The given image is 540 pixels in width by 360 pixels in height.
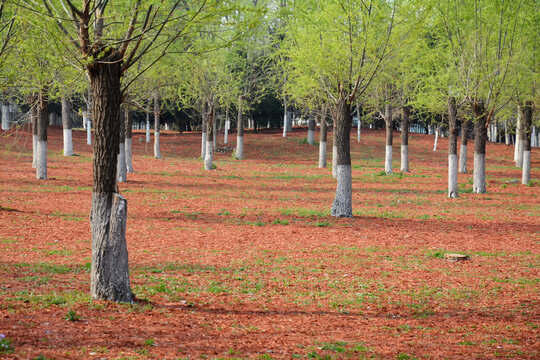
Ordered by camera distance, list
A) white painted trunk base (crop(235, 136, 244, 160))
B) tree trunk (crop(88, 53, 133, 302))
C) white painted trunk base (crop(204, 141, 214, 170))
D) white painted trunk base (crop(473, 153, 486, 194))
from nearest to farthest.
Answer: tree trunk (crop(88, 53, 133, 302)) → white painted trunk base (crop(473, 153, 486, 194)) → white painted trunk base (crop(204, 141, 214, 170)) → white painted trunk base (crop(235, 136, 244, 160))

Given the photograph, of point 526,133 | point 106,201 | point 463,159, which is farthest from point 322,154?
point 106,201

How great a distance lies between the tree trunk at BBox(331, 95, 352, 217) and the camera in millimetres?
16266

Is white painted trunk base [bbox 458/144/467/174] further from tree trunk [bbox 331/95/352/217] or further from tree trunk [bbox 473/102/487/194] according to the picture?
tree trunk [bbox 331/95/352/217]

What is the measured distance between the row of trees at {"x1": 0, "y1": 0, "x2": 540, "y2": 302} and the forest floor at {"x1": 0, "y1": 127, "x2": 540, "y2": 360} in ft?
3.71

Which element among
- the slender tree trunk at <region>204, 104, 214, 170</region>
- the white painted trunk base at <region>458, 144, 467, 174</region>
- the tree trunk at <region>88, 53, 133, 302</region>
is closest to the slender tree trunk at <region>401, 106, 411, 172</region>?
the white painted trunk base at <region>458, 144, 467, 174</region>

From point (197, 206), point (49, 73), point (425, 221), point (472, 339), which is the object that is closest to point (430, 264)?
point (472, 339)

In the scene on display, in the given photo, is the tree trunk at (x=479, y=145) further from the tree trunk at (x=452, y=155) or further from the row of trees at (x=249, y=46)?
the tree trunk at (x=452, y=155)

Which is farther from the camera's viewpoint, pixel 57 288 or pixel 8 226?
pixel 8 226

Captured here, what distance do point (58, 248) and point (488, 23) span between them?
57.8 feet

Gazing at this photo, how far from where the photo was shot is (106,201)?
7.18 meters

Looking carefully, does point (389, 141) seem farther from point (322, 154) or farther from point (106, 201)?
point (106, 201)

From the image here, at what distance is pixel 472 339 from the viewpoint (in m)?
6.53

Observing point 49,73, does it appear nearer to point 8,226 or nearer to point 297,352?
point 8,226

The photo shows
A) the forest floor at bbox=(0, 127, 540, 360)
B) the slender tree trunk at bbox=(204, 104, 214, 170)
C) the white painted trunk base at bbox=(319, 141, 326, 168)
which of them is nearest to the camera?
the forest floor at bbox=(0, 127, 540, 360)
